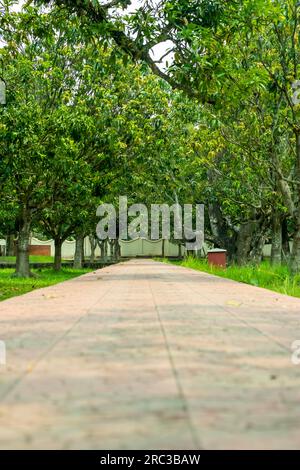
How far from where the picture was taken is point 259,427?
6.35ft

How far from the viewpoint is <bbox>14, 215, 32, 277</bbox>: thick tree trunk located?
21.8m

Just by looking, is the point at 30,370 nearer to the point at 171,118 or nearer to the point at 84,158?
the point at 84,158

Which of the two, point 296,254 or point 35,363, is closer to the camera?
point 35,363

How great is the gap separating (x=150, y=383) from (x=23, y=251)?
20.4 m

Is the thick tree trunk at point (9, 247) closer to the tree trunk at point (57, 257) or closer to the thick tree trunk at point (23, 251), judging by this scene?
the tree trunk at point (57, 257)

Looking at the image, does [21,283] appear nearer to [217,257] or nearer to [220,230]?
[217,257]

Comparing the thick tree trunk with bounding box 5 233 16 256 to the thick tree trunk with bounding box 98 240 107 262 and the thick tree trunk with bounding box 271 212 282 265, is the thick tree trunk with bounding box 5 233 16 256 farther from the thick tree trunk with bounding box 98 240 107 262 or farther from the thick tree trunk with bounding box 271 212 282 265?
the thick tree trunk with bounding box 271 212 282 265

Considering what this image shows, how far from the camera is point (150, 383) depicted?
2.56 m

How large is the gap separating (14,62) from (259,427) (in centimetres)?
1641

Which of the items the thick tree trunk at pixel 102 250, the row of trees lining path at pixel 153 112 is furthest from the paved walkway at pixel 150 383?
the thick tree trunk at pixel 102 250

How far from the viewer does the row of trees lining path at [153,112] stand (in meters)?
9.81

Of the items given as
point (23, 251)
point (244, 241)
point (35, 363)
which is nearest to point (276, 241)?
point (244, 241)

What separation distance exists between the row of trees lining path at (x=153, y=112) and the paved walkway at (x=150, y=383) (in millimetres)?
5933
